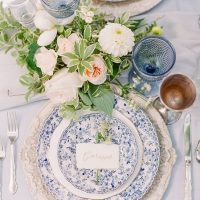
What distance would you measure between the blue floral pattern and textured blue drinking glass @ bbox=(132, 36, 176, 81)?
4.8 inches

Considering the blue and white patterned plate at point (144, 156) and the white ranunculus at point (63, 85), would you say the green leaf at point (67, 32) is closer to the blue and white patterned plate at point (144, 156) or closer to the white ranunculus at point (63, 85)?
the white ranunculus at point (63, 85)

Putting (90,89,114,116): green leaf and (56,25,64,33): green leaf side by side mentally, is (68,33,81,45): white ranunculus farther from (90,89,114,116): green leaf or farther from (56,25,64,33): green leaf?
(90,89,114,116): green leaf

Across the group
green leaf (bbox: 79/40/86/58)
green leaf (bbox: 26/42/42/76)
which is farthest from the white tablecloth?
green leaf (bbox: 79/40/86/58)

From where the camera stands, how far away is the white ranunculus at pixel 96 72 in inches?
31.5

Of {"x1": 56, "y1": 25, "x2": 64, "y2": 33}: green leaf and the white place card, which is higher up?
{"x1": 56, "y1": 25, "x2": 64, "y2": 33}: green leaf

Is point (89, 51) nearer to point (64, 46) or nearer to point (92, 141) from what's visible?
point (64, 46)

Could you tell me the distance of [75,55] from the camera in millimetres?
797

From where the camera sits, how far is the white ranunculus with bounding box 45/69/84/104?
80 centimetres

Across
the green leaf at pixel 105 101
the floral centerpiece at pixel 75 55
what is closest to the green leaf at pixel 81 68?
the floral centerpiece at pixel 75 55

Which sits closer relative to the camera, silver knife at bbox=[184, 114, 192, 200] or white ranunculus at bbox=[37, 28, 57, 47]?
white ranunculus at bbox=[37, 28, 57, 47]

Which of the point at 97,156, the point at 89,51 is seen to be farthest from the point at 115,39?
the point at 97,156

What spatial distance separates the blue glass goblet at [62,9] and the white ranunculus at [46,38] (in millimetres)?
Answer: 34

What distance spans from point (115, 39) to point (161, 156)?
291 mm

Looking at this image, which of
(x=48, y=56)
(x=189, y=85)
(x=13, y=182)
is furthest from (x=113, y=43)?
(x=13, y=182)
